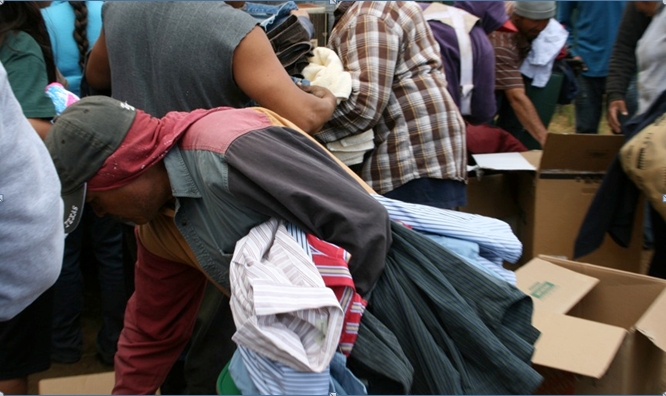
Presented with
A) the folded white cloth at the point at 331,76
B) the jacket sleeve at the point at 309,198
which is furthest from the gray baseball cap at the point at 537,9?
the jacket sleeve at the point at 309,198

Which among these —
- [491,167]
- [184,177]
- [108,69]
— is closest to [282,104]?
[184,177]

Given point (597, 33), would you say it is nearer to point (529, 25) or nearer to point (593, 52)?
point (593, 52)

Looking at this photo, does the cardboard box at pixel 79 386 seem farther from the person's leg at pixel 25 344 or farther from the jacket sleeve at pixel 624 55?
the jacket sleeve at pixel 624 55

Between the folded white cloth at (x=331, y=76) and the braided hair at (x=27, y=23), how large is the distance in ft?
2.56

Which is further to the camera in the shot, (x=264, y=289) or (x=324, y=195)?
(x=324, y=195)

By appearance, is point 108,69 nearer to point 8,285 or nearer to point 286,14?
point 286,14

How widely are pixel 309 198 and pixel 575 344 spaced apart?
0.85 metres

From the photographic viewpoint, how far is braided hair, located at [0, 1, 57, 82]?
205cm

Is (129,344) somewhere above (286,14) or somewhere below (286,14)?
below

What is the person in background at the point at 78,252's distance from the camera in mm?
2672

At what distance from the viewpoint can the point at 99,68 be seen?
207cm

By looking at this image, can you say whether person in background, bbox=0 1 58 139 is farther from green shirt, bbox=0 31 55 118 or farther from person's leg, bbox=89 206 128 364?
person's leg, bbox=89 206 128 364

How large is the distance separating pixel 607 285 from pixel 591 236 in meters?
0.35

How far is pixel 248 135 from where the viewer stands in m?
1.30
